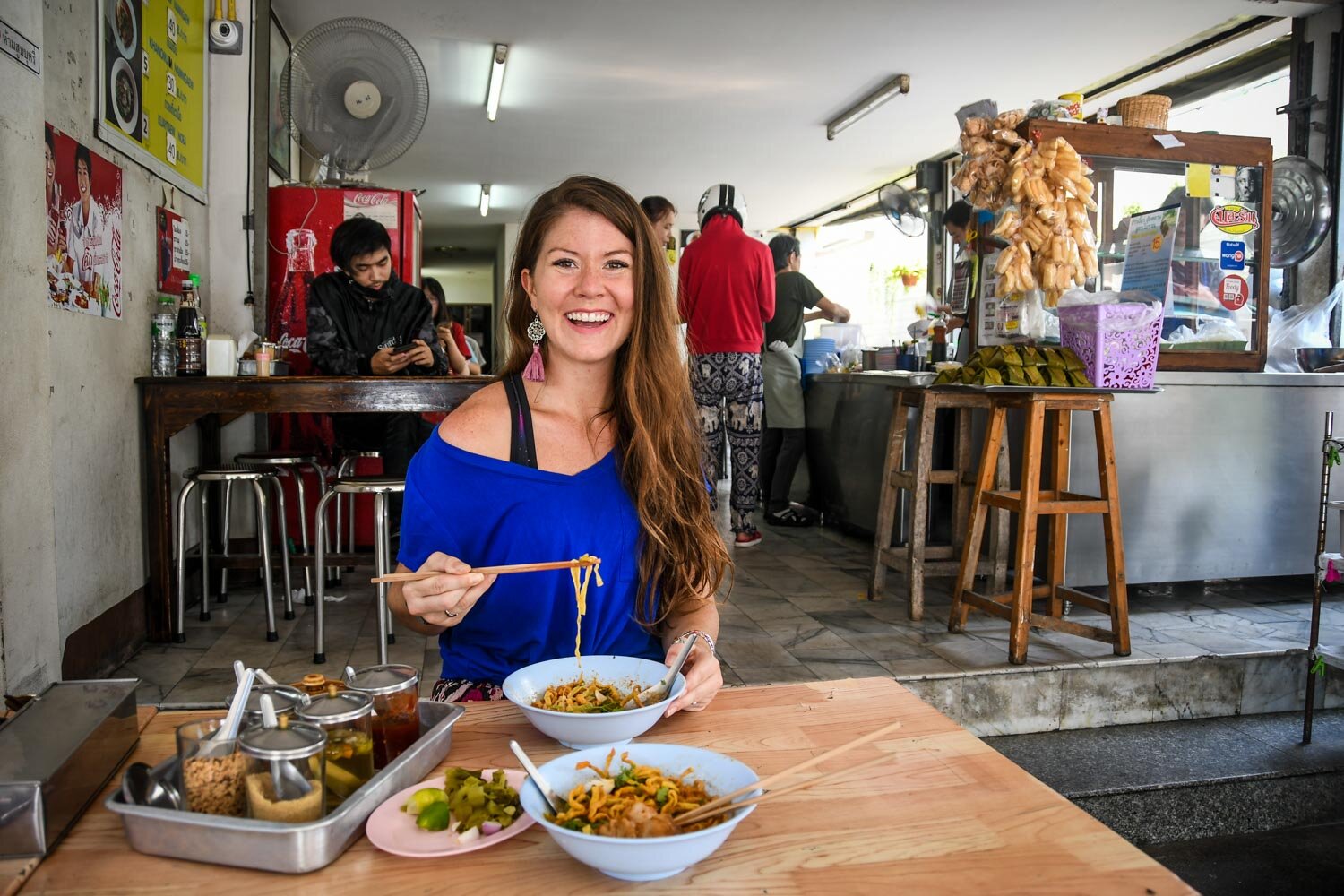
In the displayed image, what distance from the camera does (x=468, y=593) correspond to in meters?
1.31

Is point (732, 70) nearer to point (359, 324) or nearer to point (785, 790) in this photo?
point (359, 324)

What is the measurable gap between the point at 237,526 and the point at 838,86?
19.4 feet

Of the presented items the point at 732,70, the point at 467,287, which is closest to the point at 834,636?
the point at 732,70

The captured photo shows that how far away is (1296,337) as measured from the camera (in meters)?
4.51

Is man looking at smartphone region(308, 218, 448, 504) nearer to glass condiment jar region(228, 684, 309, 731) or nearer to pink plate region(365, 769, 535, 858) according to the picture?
glass condiment jar region(228, 684, 309, 731)

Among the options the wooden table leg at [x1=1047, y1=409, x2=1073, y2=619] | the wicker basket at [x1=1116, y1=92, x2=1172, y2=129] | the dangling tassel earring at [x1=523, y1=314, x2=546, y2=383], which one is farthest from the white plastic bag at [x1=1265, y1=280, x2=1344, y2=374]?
the dangling tassel earring at [x1=523, y1=314, x2=546, y2=383]

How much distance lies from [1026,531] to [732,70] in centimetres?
542

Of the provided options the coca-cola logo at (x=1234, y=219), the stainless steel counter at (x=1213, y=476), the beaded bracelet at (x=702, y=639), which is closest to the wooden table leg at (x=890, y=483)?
the stainless steel counter at (x=1213, y=476)

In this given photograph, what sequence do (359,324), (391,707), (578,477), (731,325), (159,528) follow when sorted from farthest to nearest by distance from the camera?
(731,325)
(359,324)
(159,528)
(578,477)
(391,707)

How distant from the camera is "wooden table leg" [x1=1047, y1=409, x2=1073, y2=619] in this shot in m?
3.46

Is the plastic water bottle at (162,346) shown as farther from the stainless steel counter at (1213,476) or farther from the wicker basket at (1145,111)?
the wicker basket at (1145,111)

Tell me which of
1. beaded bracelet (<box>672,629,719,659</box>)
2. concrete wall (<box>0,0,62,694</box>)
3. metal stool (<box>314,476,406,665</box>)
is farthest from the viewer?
metal stool (<box>314,476,406,665</box>)

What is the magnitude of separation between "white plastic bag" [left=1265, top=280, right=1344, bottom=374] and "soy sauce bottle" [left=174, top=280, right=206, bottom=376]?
481 cm

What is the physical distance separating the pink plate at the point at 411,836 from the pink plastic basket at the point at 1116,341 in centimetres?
302
